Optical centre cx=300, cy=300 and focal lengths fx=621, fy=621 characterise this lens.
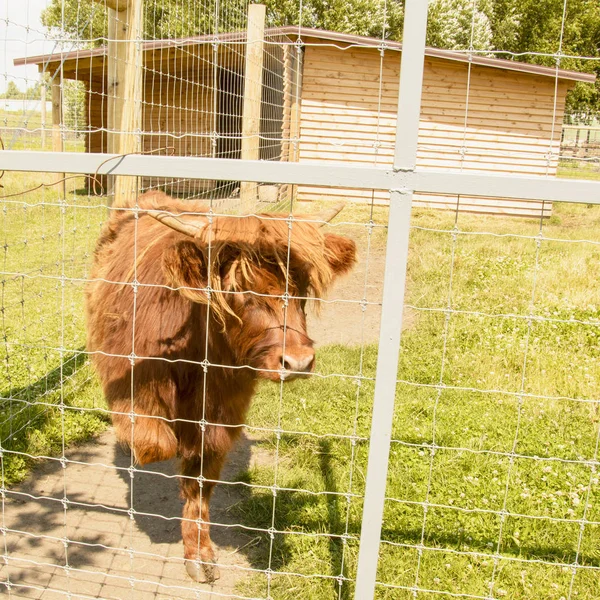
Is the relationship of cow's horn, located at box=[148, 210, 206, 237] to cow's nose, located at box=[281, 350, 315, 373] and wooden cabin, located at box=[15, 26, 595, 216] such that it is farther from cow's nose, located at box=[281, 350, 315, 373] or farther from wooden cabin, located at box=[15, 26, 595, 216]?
wooden cabin, located at box=[15, 26, 595, 216]

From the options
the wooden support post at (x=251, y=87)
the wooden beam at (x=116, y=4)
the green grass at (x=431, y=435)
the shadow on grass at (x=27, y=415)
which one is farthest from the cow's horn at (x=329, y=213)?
the wooden support post at (x=251, y=87)

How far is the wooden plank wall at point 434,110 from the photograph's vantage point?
1407 centimetres

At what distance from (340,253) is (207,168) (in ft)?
3.52

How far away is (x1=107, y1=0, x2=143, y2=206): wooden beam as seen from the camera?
430 centimetres

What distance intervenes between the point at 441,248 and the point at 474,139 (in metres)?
6.06

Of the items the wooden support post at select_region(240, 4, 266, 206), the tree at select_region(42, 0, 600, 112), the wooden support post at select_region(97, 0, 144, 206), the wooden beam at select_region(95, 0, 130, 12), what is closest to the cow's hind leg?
the wooden support post at select_region(97, 0, 144, 206)

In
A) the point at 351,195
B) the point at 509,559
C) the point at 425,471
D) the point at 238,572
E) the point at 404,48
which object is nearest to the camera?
the point at 404,48

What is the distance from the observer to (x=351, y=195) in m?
13.9

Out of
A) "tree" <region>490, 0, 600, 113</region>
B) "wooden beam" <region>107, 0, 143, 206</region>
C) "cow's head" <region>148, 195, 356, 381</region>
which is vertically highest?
"tree" <region>490, 0, 600, 113</region>

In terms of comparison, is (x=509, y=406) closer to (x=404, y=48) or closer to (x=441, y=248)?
(x=404, y=48)

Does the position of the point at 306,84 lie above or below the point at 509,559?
above

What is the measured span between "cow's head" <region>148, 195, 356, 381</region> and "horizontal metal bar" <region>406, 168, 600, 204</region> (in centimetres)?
69

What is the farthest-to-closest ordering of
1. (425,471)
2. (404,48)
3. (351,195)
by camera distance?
(351,195) → (425,471) → (404,48)

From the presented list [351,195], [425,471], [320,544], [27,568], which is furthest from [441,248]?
[27,568]
